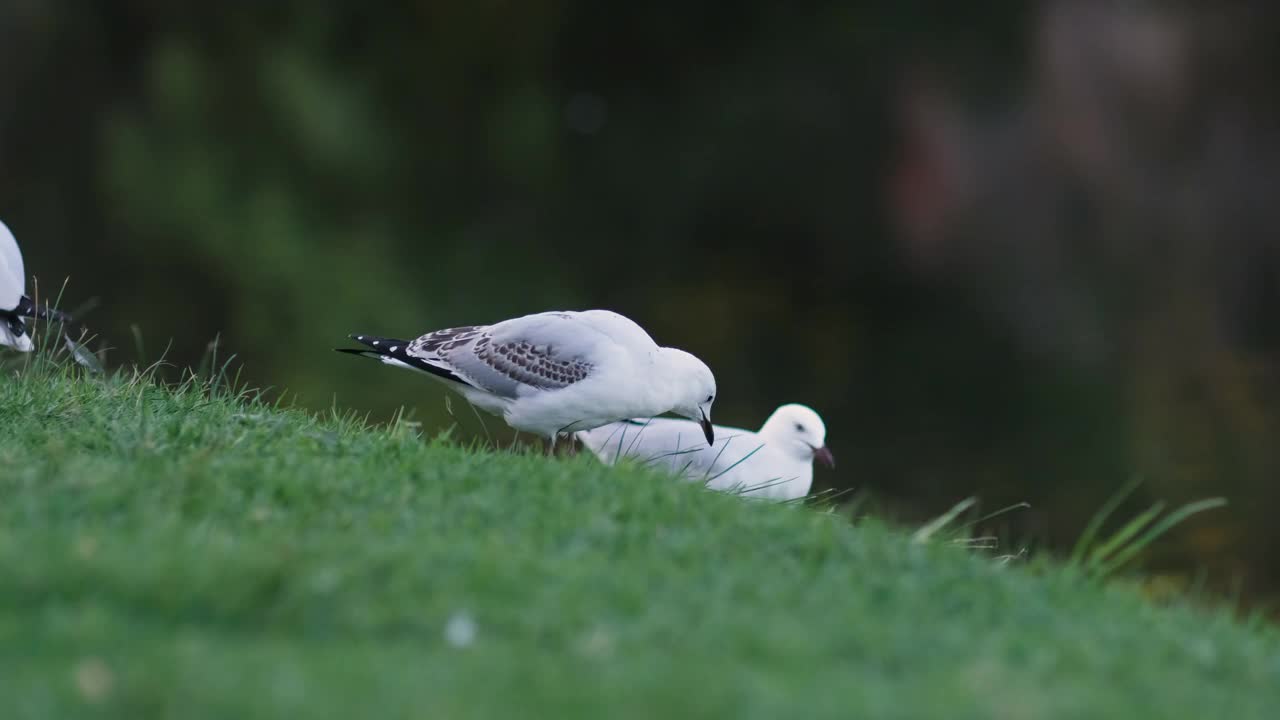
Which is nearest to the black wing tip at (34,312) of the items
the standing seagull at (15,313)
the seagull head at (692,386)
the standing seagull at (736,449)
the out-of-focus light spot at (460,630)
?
the standing seagull at (15,313)

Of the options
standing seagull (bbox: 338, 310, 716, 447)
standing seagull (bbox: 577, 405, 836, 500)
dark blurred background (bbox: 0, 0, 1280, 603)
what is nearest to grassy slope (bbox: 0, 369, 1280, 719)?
standing seagull (bbox: 338, 310, 716, 447)

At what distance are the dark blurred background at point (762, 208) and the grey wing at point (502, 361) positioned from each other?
2701 millimetres

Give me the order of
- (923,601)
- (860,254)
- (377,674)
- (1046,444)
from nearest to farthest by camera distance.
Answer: (377,674), (923,601), (1046,444), (860,254)

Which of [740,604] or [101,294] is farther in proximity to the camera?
[101,294]

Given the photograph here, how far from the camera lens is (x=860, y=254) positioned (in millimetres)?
21953

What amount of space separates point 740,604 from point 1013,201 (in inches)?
860

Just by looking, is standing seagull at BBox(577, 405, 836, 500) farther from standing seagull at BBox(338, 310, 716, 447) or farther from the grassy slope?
the grassy slope

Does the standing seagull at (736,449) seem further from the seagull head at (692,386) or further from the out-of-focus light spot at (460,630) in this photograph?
the out-of-focus light spot at (460,630)

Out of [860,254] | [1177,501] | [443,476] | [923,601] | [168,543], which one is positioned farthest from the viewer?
[860,254]

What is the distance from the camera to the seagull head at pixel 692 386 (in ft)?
22.1

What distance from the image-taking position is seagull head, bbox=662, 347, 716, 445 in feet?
22.1

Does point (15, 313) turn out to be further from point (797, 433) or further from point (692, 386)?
point (797, 433)

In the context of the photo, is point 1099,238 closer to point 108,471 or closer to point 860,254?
point 860,254

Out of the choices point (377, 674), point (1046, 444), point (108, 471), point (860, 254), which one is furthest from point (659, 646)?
point (860, 254)
